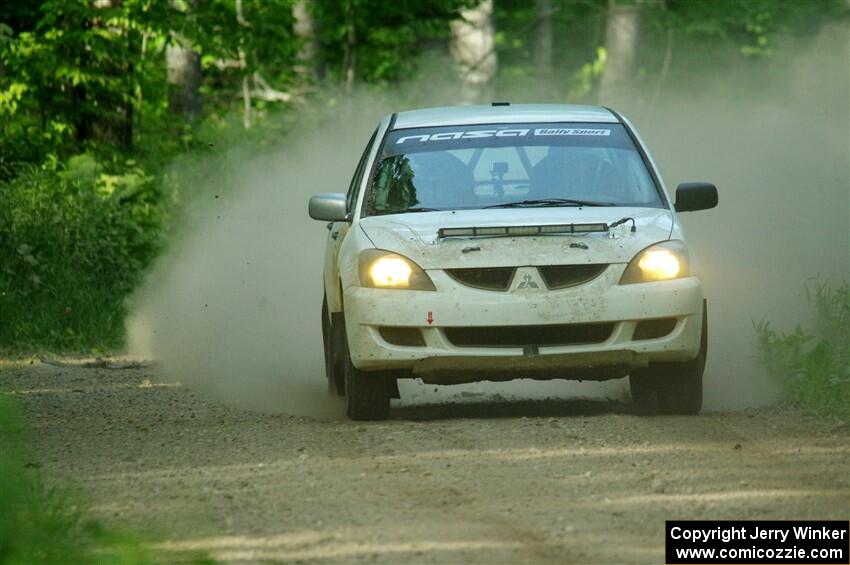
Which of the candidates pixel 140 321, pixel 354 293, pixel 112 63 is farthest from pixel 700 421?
pixel 112 63

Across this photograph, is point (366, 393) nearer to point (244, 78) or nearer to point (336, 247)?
point (336, 247)

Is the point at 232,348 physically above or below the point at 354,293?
below

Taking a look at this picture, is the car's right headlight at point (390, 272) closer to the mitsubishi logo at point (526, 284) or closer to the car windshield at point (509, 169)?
the mitsubishi logo at point (526, 284)

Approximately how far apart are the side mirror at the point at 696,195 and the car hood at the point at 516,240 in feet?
1.23

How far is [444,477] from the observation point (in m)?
7.81

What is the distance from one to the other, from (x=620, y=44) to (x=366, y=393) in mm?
26491

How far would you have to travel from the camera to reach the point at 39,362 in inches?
572

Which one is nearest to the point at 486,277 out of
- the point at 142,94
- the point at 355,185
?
the point at 355,185

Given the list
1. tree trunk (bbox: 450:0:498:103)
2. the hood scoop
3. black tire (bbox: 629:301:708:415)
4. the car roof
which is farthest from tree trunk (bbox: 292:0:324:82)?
the hood scoop

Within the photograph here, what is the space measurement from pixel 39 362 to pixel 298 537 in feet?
27.7

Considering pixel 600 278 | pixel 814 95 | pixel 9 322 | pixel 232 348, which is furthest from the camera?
pixel 814 95

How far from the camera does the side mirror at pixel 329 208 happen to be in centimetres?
1053

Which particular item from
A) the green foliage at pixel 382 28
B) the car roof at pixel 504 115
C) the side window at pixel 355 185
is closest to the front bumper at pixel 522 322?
the side window at pixel 355 185

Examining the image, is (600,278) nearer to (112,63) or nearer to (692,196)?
(692,196)
